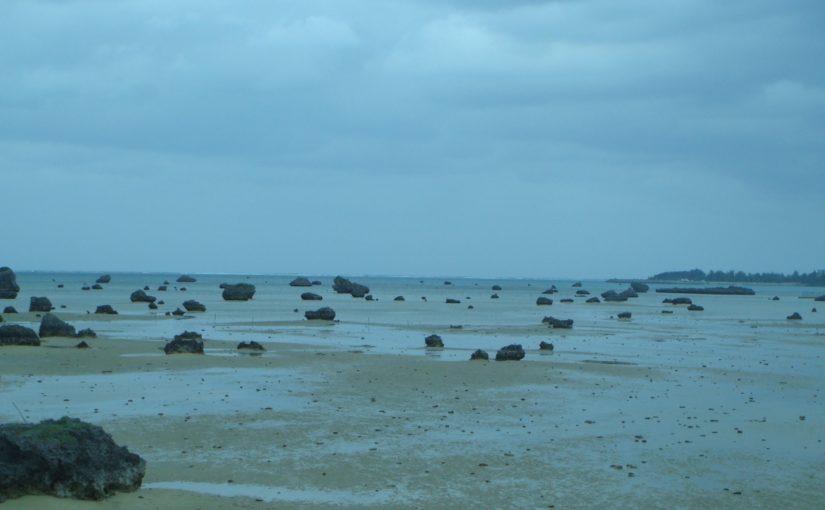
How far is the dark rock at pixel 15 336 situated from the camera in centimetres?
3219

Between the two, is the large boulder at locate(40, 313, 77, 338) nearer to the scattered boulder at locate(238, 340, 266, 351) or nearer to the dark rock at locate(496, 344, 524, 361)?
the scattered boulder at locate(238, 340, 266, 351)

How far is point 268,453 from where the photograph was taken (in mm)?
15680

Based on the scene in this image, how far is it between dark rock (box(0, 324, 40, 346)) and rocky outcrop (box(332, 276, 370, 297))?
84.1m

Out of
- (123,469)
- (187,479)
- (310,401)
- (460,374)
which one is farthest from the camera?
(460,374)

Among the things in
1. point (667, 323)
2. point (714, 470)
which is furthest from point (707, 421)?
point (667, 323)

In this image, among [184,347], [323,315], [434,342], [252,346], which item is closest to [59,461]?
[184,347]

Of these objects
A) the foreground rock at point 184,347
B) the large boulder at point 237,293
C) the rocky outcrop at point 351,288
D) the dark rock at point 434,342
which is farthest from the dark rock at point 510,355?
the rocky outcrop at point 351,288

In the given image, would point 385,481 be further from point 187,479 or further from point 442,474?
point 187,479

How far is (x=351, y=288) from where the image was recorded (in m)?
120

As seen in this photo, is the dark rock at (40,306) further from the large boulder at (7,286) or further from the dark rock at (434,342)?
the dark rock at (434,342)

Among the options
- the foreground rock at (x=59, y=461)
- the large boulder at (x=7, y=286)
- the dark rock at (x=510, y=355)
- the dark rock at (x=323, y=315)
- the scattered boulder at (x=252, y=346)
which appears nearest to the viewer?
the foreground rock at (x=59, y=461)

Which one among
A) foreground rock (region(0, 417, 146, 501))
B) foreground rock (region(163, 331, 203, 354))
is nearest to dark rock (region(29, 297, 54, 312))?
foreground rock (region(163, 331, 203, 354))

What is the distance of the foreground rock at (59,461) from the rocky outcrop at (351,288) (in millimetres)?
104414

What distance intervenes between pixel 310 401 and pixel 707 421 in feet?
29.4
